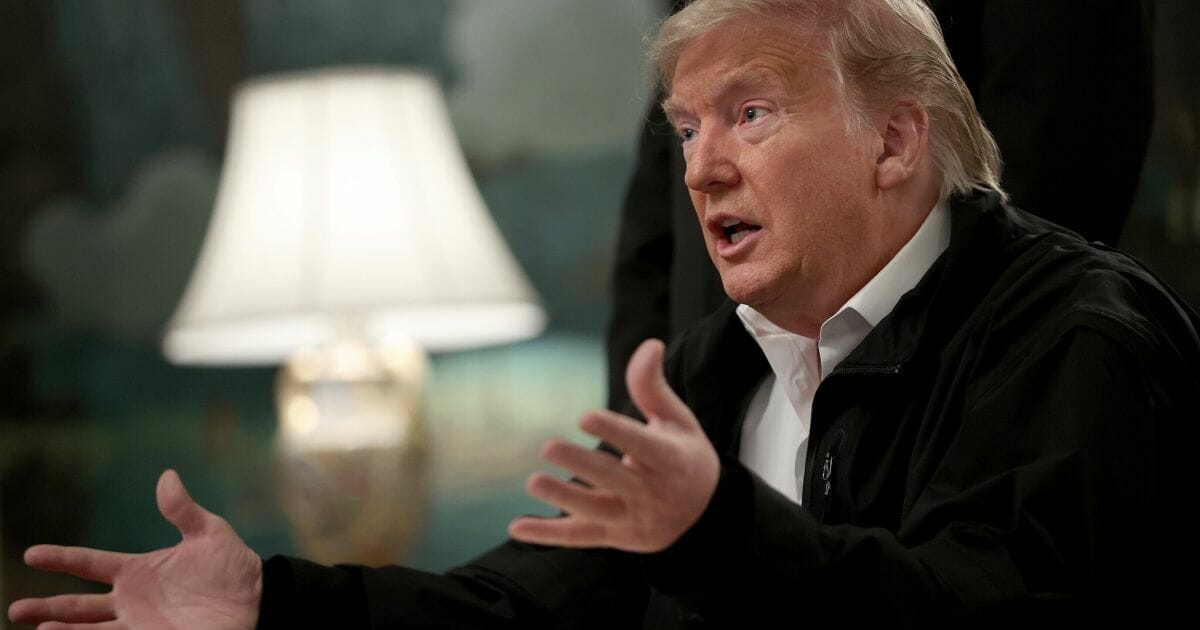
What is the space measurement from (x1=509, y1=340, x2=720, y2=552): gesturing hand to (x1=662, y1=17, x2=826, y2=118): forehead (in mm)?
632

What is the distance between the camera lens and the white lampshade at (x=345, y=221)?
2.96 meters

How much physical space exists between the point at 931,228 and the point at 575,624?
597mm

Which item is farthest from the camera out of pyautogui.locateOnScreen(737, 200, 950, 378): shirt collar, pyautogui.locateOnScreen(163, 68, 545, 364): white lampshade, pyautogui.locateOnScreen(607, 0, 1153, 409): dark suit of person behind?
pyautogui.locateOnScreen(163, 68, 545, 364): white lampshade

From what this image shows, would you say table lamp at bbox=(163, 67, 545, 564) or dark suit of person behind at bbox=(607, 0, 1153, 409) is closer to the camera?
dark suit of person behind at bbox=(607, 0, 1153, 409)

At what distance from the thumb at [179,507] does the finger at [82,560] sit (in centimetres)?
6

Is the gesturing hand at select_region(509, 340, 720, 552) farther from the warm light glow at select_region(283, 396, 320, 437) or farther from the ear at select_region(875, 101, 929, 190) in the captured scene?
the warm light glow at select_region(283, 396, 320, 437)

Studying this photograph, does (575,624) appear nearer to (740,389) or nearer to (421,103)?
(740,389)

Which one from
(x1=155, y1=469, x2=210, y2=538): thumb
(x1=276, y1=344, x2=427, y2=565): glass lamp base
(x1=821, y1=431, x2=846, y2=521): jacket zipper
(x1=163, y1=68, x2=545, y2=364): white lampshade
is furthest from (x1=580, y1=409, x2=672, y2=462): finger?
(x1=276, y1=344, x2=427, y2=565): glass lamp base

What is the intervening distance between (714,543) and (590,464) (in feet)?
0.40

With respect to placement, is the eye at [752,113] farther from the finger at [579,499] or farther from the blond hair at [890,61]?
the finger at [579,499]

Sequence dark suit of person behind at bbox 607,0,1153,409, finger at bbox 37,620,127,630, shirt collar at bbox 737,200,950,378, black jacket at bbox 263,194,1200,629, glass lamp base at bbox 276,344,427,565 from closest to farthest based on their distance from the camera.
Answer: black jacket at bbox 263,194,1200,629 < finger at bbox 37,620,127,630 < shirt collar at bbox 737,200,950,378 < dark suit of person behind at bbox 607,0,1153,409 < glass lamp base at bbox 276,344,427,565

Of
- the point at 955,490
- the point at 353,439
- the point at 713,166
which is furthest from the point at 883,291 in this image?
the point at 353,439

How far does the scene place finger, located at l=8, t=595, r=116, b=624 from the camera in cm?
161

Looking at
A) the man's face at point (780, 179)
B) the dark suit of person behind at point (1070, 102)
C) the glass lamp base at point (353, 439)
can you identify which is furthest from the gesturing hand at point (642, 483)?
the glass lamp base at point (353, 439)
